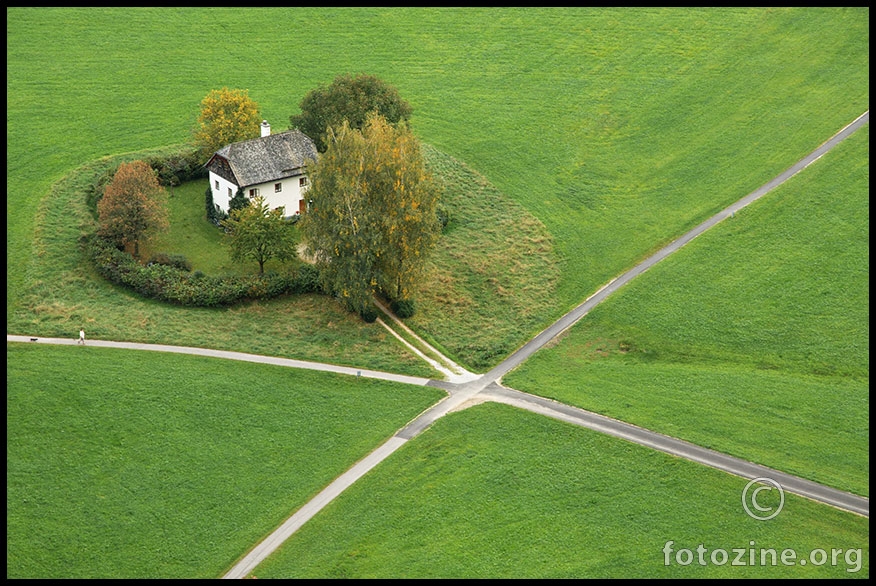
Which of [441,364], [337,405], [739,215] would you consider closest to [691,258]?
[739,215]

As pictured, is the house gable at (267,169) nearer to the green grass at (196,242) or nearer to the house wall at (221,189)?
the house wall at (221,189)

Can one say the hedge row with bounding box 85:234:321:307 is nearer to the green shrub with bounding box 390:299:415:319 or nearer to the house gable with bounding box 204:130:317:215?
the green shrub with bounding box 390:299:415:319

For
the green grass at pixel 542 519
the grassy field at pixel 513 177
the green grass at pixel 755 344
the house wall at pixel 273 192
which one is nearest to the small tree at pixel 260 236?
the house wall at pixel 273 192

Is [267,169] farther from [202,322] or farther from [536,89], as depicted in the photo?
[536,89]

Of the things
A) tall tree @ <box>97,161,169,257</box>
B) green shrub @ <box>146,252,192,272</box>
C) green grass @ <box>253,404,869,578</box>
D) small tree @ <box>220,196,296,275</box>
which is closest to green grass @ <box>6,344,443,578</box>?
green grass @ <box>253,404,869,578</box>

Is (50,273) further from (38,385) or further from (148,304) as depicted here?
(38,385)
